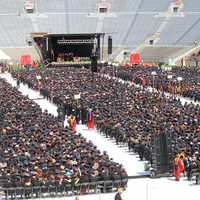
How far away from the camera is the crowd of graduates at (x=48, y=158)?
21.5 meters

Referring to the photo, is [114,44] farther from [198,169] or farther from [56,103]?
[198,169]

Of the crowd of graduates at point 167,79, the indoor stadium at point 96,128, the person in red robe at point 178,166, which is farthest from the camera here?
the crowd of graduates at point 167,79

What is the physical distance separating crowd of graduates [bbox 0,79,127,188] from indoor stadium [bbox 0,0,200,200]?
3 centimetres

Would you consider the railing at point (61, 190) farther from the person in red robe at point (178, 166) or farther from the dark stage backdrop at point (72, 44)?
the dark stage backdrop at point (72, 44)

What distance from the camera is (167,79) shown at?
5050cm

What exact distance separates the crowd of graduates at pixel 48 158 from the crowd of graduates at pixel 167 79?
1691 cm

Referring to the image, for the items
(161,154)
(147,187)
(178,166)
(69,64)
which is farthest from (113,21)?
(147,187)

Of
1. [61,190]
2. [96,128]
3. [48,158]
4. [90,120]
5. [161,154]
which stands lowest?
[61,190]

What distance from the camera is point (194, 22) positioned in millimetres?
84875

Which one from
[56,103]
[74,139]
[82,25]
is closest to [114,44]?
[82,25]

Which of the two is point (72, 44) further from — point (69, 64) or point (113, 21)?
point (113, 21)

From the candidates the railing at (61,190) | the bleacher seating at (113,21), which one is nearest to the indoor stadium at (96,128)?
the railing at (61,190)

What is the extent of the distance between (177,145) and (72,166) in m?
4.49

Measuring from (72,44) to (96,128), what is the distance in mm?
42434
